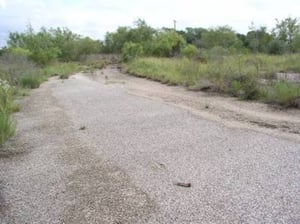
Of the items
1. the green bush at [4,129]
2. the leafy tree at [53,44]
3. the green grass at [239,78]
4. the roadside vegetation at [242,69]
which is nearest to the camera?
the green bush at [4,129]

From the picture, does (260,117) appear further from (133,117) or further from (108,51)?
(108,51)

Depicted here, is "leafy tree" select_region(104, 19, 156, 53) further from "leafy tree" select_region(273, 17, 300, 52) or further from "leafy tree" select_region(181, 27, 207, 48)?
"leafy tree" select_region(273, 17, 300, 52)

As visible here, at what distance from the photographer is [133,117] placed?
32.7 feet

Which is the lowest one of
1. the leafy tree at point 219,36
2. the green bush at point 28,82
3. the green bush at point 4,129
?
the green bush at point 28,82

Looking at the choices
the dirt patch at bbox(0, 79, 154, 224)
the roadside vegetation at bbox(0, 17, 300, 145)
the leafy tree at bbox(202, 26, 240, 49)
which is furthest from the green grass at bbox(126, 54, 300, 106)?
the leafy tree at bbox(202, 26, 240, 49)

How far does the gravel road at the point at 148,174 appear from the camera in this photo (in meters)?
4.04

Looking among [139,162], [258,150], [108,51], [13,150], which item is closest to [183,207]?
[139,162]

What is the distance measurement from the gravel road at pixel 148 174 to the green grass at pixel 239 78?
319cm

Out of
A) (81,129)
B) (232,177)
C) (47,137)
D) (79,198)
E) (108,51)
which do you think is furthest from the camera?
(108,51)

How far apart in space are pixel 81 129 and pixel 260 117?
15.0 feet

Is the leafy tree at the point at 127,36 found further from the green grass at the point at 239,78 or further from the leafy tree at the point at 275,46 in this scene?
the green grass at the point at 239,78

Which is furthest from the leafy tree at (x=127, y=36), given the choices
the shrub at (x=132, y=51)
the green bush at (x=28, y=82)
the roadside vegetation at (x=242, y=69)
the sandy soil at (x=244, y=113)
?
the sandy soil at (x=244, y=113)

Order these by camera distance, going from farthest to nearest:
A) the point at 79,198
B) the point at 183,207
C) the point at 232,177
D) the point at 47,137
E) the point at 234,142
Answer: the point at 47,137 < the point at 234,142 < the point at 232,177 < the point at 79,198 < the point at 183,207

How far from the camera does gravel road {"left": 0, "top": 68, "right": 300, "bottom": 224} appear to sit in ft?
13.2
